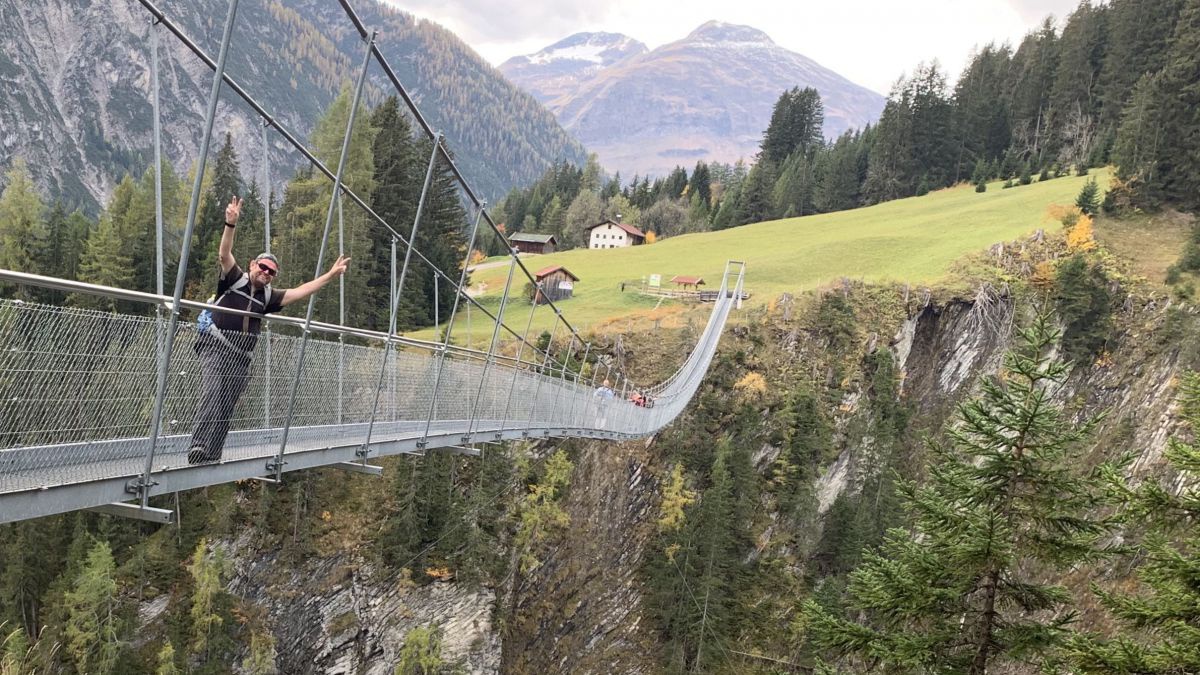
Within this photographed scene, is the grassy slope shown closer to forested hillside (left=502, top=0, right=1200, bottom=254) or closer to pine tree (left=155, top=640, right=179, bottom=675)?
forested hillside (left=502, top=0, right=1200, bottom=254)

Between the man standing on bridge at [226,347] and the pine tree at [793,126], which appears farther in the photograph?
the pine tree at [793,126]

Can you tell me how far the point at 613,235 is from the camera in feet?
203

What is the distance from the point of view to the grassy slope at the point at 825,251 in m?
31.4

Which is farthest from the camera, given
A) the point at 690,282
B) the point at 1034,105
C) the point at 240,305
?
the point at 1034,105

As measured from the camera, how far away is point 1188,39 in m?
32.9

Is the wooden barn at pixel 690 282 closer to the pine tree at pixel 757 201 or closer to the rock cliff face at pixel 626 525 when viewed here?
the rock cliff face at pixel 626 525

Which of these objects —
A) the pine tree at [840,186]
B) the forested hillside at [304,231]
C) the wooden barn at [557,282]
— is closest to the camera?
the forested hillside at [304,231]

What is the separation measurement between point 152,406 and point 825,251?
121 feet

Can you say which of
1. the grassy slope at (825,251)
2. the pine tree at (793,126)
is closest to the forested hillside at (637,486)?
the grassy slope at (825,251)

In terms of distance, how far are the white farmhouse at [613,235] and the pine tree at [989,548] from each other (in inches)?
2142

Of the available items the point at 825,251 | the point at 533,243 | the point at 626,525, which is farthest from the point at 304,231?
the point at 533,243

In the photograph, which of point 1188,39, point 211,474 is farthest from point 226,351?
point 1188,39

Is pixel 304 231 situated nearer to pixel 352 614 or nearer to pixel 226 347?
pixel 352 614

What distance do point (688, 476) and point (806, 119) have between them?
183ft
